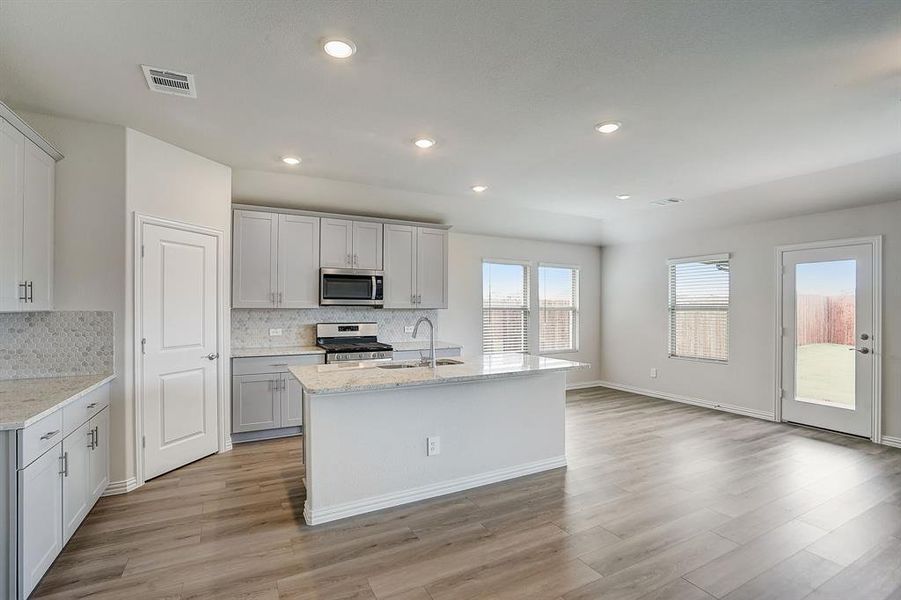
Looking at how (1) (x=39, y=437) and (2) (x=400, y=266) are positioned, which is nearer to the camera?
(1) (x=39, y=437)

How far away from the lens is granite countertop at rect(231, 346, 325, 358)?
4.47 metres

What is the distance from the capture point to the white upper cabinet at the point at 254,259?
15.1 ft

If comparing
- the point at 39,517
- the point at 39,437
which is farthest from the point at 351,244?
the point at 39,517

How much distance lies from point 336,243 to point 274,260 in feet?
2.28

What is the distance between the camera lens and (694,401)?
6.26m

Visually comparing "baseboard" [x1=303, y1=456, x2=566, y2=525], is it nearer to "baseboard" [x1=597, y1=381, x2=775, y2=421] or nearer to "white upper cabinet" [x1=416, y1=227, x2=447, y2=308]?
"white upper cabinet" [x1=416, y1=227, x2=447, y2=308]

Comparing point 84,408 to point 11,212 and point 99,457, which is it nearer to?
point 99,457

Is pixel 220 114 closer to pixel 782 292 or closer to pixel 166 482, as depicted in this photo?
pixel 166 482

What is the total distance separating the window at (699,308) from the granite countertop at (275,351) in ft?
16.3

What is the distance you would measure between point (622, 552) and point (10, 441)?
305 cm

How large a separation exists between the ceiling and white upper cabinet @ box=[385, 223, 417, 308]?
2.51 ft

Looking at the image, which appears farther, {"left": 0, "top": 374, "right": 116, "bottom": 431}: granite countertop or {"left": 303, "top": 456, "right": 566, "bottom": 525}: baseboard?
{"left": 303, "top": 456, "right": 566, "bottom": 525}: baseboard

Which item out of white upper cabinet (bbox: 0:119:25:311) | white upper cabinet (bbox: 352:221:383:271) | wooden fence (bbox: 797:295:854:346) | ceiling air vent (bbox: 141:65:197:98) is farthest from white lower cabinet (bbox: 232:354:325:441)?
wooden fence (bbox: 797:295:854:346)

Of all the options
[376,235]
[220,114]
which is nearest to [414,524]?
[220,114]
